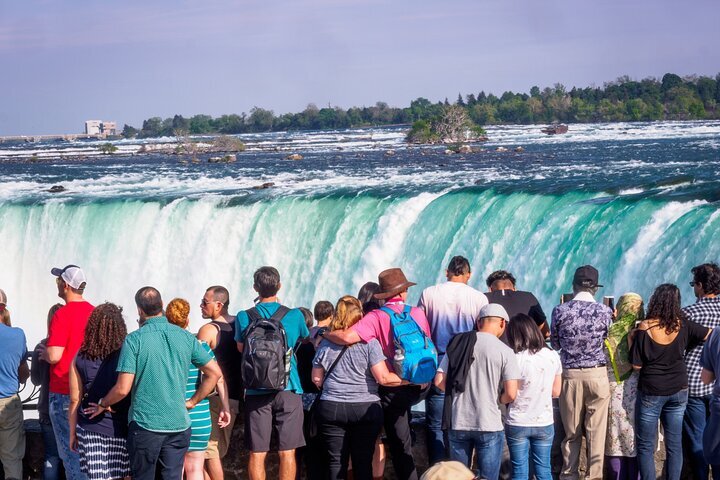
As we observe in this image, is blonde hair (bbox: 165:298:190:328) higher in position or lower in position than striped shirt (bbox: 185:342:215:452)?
higher

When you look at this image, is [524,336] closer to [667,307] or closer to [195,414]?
[667,307]

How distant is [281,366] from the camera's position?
259 inches

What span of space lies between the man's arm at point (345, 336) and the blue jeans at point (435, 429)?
2.55 feet

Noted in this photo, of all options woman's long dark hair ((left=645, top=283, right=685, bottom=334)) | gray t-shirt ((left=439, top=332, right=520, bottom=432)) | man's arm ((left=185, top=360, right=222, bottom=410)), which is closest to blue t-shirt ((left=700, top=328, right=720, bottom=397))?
woman's long dark hair ((left=645, top=283, right=685, bottom=334))

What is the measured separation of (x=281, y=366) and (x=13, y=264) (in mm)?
18530

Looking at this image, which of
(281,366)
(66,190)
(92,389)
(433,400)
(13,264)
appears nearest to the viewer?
(92,389)

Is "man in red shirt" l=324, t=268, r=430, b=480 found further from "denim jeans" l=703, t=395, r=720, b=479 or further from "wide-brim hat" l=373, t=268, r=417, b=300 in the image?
"denim jeans" l=703, t=395, r=720, b=479

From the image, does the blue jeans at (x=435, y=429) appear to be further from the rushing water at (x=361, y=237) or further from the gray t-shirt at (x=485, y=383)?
the rushing water at (x=361, y=237)

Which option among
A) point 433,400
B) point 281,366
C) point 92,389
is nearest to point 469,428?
point 433,400

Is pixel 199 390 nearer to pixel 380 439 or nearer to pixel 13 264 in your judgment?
pixel 380 439

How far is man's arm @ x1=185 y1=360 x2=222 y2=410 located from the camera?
6.26 metres

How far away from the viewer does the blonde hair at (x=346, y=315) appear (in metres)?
6.54

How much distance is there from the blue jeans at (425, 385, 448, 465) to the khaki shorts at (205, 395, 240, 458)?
52.4 inches

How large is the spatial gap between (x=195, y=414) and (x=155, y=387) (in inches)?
21.8
